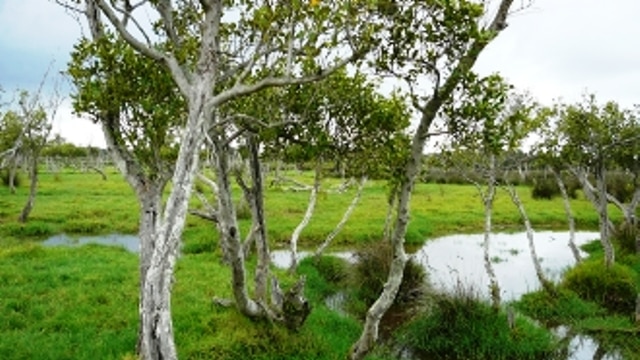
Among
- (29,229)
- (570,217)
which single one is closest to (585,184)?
(570,217)

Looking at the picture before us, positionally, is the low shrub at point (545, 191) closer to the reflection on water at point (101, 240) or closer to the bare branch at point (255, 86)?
the reflection on water at point (101, 240)

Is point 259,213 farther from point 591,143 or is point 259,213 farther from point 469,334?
point 591,143

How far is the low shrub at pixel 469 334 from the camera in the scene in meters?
16.0

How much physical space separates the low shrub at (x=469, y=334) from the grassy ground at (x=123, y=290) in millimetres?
2032

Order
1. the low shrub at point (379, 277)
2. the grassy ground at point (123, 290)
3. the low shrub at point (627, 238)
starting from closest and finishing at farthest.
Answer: the grassy ground at point (123, 290)
the low shrub at point (379, 277)
the low shrub at point (627, 238)

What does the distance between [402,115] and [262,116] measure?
3.81m

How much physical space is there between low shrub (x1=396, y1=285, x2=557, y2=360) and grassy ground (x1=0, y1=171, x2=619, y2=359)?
2.03 m

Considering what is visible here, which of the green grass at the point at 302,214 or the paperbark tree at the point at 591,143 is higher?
the paperbark tree at the point at 591,143

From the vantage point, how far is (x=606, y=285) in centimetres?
2066

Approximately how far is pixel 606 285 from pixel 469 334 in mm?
7432

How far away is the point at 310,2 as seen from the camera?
30.4 feet

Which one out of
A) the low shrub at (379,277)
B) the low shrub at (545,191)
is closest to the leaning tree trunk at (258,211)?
the low shrub at (379,277)

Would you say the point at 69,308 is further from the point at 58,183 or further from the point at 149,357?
the point at 58,183

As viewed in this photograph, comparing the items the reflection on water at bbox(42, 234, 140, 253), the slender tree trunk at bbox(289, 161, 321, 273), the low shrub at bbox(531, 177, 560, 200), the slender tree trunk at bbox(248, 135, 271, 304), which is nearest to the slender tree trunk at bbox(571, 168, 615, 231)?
the slender tree trunk at bbox(289, 161, 321, 273)
